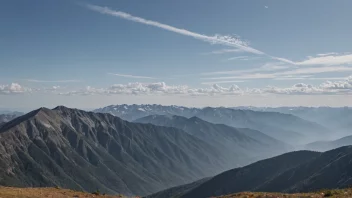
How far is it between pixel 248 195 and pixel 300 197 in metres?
5.32

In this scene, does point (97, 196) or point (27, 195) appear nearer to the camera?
point (27, 195)

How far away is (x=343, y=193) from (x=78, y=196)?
1123 inches

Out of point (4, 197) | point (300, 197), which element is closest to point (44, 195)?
point (4, 197)

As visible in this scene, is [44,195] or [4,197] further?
[44,195]

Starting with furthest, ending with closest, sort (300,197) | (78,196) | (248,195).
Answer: (78,196) → (248,195) → (300,197)

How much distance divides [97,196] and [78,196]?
8.24 ft

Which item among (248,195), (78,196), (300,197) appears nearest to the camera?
(300,197)

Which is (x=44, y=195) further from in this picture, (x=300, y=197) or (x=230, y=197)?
(x=300, y=197)

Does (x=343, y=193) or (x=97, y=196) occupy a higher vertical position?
(x=343, y=193)

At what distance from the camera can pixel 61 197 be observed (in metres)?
36.9

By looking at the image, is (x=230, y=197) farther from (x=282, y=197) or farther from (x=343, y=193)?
(x=343, y=193)

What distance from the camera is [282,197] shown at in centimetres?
3344

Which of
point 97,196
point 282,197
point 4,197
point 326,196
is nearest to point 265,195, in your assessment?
point 282,197

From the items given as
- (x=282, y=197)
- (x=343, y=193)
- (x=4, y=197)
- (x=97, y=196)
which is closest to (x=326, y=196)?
(x=343, y=193)
